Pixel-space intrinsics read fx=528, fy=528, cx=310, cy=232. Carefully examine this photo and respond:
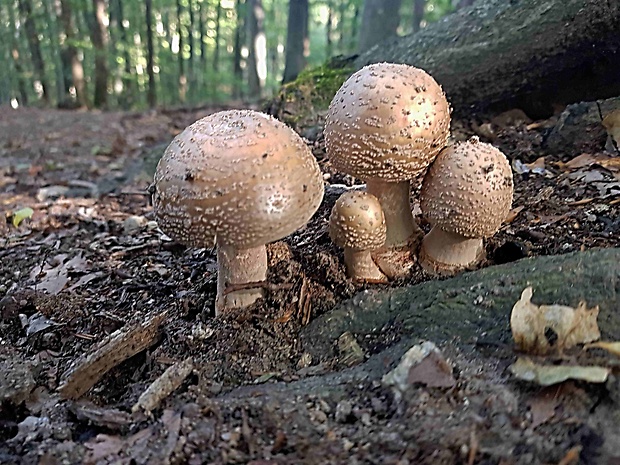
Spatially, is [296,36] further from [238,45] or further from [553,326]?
[238,45]

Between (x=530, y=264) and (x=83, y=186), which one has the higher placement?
(x=530, y=264)

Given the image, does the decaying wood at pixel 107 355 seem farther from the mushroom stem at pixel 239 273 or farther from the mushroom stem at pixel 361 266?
the mushroom stem at pixel 361 266

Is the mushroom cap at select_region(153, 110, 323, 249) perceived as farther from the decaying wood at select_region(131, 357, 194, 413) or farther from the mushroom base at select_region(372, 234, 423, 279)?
the mushroom base at select_region(372, 234, 423, 279)

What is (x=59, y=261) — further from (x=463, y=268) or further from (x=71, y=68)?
(x=71, y=68)

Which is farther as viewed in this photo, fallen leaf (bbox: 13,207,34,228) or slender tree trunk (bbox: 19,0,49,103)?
slender tree trunk (bbox: 19,0,49,103)

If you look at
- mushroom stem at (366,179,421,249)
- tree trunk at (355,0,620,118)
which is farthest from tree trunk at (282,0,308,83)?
mushroom stem at (366,179,421,249)

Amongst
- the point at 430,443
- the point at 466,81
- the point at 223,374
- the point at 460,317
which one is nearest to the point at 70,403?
the point at 223,374
